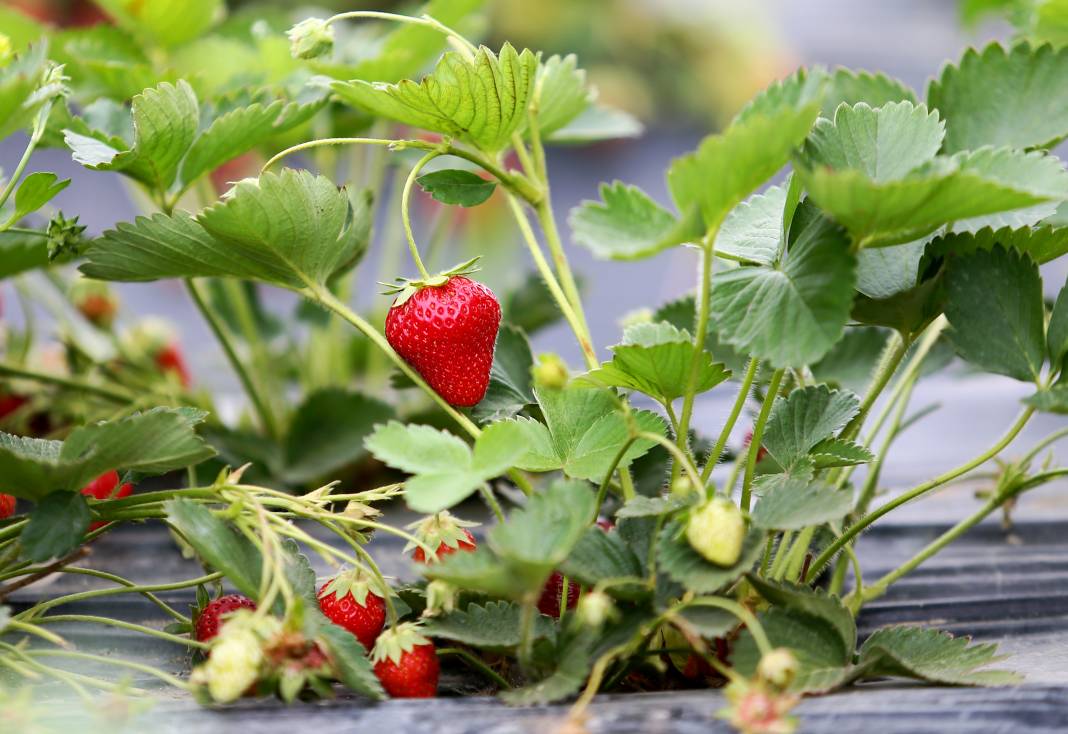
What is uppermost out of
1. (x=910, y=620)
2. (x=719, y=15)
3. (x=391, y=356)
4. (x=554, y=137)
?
(x=719, y=15)

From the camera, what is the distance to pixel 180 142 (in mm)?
575

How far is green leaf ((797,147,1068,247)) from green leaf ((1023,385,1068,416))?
9cm

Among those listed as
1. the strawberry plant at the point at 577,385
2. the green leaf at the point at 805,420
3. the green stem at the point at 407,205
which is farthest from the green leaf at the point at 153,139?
the green leaf at the point at 805,420

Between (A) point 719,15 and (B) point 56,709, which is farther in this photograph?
(A) point 719,15

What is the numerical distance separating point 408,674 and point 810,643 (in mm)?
169

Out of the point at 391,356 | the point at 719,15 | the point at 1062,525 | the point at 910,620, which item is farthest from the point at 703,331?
the point at 719,15

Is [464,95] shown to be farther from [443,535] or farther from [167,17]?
[167,17]

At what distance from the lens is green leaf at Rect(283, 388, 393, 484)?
0.81 meters

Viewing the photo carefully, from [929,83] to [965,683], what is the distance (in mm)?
335

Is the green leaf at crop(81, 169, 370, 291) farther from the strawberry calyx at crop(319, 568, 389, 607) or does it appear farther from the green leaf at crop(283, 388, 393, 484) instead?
the green leaf at crop(283, 388, 393, 484)

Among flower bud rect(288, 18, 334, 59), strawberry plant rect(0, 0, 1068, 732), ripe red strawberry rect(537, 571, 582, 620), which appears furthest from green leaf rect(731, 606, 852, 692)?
flower bud rect(288, 18, 334, 59)

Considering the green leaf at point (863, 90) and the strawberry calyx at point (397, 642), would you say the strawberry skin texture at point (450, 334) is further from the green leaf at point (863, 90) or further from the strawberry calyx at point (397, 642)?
the green leaf at point (863, 90)

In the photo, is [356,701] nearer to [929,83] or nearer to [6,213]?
[6,213]

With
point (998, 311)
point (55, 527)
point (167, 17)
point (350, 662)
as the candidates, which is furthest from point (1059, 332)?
point (167, 17)
